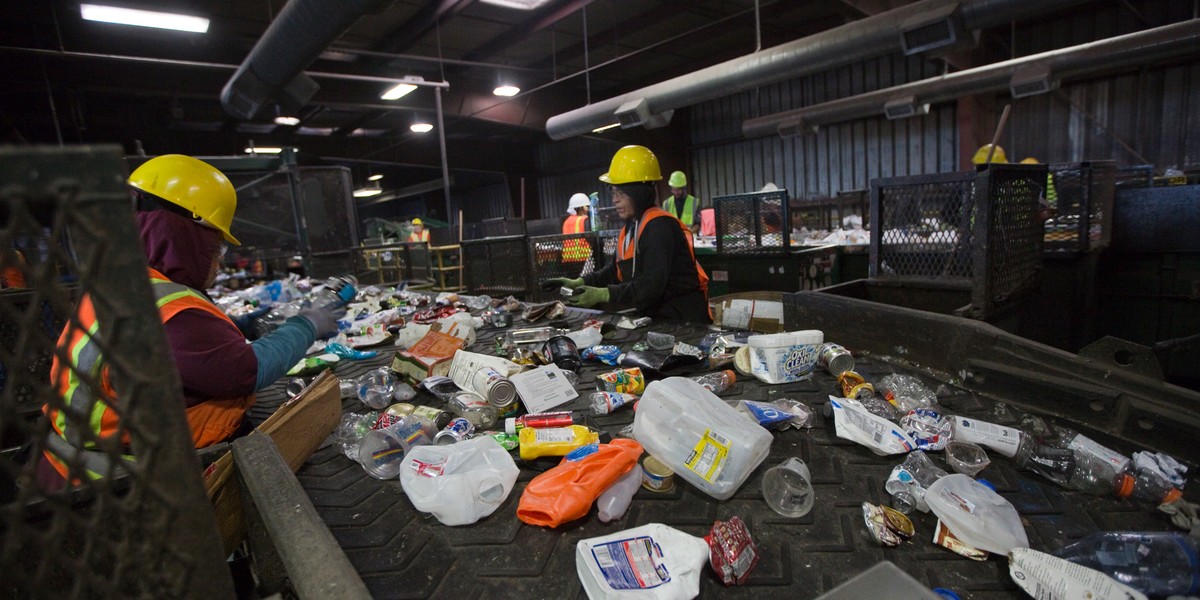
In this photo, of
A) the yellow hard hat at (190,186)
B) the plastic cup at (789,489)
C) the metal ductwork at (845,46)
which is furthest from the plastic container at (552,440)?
the metal ductwork at (845,46)

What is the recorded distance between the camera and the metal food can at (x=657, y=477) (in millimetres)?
1642

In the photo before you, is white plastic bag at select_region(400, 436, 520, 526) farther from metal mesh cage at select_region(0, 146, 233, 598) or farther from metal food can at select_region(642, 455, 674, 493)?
metal mesh cage at select_region(0, 146, 233, 598)

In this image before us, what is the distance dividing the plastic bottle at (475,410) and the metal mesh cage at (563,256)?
3.67 m

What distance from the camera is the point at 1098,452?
1604 millimetres

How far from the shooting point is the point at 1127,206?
4586 mm

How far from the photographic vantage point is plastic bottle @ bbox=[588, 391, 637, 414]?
2217 mm

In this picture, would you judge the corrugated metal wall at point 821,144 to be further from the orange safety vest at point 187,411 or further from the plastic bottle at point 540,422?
the orange safety vest at point 187,411

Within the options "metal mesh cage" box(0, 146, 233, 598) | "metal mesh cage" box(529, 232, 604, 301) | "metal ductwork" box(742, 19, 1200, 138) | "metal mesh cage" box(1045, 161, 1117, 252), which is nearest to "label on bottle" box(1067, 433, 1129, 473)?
"metal mesh cage" box(0, 146, 233, 598)

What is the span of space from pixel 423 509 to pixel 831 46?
23.5 feet

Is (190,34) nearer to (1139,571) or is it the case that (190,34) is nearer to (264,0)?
(264,0)

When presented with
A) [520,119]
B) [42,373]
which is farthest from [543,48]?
[42,373]

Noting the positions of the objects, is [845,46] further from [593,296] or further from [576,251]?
[593,296]

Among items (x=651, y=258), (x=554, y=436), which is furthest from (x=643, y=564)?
(x=651, y=258)

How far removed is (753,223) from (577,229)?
15.6 ft
